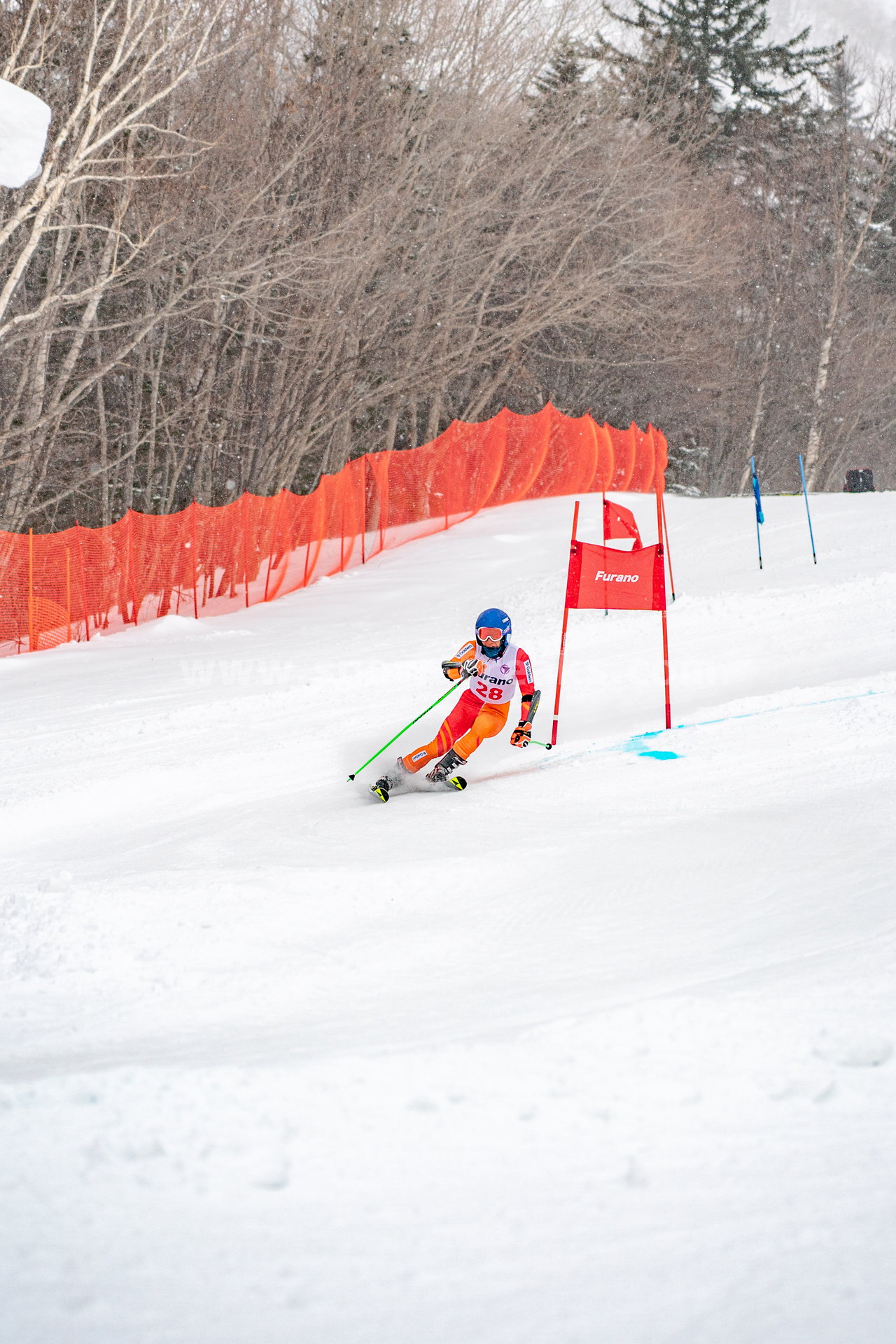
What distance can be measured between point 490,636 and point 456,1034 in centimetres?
464

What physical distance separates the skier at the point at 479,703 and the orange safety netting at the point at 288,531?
817cm

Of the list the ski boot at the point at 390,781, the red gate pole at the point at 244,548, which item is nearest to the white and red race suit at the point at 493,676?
the ski boot at the point at 390,781

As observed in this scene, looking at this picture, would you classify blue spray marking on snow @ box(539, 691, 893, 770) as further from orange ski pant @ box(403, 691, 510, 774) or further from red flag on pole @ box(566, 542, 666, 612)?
red flag on pole @ box(566, 542, 666, 612)

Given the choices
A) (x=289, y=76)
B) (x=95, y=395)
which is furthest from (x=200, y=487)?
(x=289, y=76)

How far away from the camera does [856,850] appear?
582 cm

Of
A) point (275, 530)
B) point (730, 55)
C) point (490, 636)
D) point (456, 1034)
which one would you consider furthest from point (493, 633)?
point (730, 55)

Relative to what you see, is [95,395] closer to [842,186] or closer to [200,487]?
[200,487]

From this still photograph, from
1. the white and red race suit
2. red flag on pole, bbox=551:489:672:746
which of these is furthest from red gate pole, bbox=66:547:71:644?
the white and red race suit

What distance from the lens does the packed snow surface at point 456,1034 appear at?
104 inches

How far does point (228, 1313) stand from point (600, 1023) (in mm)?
1649

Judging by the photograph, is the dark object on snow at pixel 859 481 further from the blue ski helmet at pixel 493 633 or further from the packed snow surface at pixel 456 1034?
the blue ski helmet at pixel 493 633

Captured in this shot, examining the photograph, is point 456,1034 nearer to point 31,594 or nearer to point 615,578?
point 615,578

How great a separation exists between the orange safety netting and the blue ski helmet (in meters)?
8.18

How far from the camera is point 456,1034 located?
3920mm
